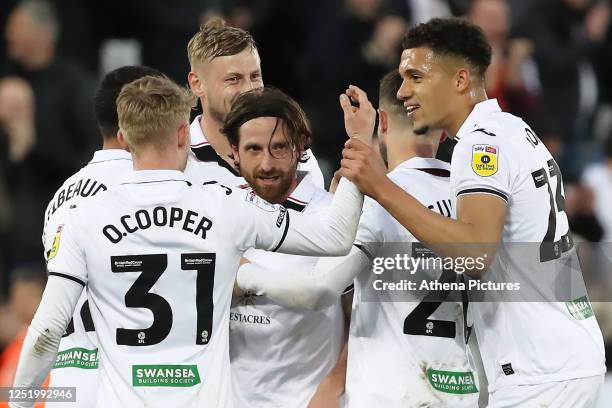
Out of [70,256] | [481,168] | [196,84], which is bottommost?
[70,256]

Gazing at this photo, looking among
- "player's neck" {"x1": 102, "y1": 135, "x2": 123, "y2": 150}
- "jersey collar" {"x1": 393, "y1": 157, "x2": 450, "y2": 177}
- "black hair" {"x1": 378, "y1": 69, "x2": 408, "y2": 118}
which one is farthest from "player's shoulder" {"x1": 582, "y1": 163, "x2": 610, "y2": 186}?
"player's neck" {"x1": 102, "y1": 135, "x2": 123, "y2": 150}

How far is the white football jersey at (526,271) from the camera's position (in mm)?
5038

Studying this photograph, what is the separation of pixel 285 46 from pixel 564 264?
677cm

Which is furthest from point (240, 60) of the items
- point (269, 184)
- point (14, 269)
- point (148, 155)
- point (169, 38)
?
point (169, 38)

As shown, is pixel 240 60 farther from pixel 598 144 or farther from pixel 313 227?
pixel 598 144

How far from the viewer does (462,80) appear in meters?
5.36

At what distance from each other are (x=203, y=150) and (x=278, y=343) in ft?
3.66

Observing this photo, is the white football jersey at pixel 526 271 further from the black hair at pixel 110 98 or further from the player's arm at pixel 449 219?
the black hair at pixel 110 98

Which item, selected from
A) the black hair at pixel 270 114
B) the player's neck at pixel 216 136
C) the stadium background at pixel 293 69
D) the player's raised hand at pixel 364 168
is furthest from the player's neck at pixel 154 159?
the stadium background at pixel 293 69

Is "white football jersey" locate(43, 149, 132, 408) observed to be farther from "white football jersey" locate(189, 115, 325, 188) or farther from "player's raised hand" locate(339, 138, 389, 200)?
"player's raised hand" locate(339, 138, 389, 200)

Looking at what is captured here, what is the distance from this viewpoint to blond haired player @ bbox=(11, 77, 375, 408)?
189 inches

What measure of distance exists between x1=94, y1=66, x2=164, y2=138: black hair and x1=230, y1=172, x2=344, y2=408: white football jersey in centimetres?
99

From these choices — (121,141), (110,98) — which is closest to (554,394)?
(121,141)

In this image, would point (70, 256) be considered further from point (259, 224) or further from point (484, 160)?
point (484, 160)
